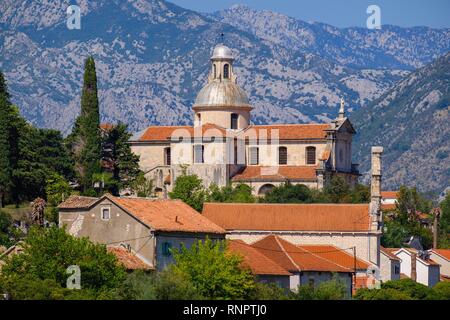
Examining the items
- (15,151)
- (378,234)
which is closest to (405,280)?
(378,234)

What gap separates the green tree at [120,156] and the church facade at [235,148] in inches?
117

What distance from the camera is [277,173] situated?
451 feet

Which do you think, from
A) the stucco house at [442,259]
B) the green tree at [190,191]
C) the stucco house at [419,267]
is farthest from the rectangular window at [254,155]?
the stucco house at [419,267]

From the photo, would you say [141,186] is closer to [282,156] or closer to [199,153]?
[199,153]

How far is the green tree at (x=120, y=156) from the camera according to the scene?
437ft

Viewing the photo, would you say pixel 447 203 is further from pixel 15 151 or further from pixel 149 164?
pixel 15 151

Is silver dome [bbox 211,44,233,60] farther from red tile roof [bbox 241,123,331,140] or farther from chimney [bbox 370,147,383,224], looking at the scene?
chimney [bbox 370,147,383,224]

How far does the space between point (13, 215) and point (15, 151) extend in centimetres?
851

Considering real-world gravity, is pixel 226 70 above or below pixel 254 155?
above

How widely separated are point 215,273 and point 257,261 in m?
14.3

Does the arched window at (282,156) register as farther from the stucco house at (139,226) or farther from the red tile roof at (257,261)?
the stucco house at (139,226)

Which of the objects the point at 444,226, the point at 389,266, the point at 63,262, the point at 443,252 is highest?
the point at 63,262

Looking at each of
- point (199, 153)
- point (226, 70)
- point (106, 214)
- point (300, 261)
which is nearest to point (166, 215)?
point (106, 214)

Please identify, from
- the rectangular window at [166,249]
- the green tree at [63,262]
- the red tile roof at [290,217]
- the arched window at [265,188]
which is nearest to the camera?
the green tree at [63,262]
